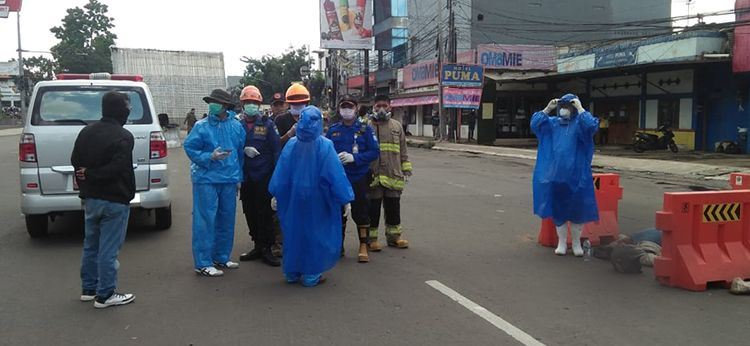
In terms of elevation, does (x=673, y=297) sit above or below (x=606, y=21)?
below

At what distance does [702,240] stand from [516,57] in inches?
1245

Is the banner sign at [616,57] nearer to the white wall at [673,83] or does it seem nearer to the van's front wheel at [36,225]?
the white wall at [673,83]

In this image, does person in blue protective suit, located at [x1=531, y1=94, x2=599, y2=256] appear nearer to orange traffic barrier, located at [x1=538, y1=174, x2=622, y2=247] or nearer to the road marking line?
orange traffic barrier, located at [x1=538, y1=174, x2=622, y2=247]

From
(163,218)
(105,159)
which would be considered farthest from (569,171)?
(163,218)

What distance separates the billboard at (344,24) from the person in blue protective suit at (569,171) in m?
37.8

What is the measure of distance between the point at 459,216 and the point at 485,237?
1.68 meters

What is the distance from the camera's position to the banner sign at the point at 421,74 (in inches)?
1437

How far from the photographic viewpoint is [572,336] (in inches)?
176

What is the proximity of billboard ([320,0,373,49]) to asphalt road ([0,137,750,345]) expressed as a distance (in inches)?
1450

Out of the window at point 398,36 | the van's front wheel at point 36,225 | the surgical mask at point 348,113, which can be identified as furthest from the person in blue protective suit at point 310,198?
the window at point 398,36

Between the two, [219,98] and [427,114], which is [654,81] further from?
[219,98]

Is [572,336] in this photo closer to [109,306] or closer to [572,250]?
[572,250]

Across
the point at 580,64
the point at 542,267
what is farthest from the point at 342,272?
the point at 580,64

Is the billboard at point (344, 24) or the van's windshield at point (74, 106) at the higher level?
the billboard at point (344, 24)
